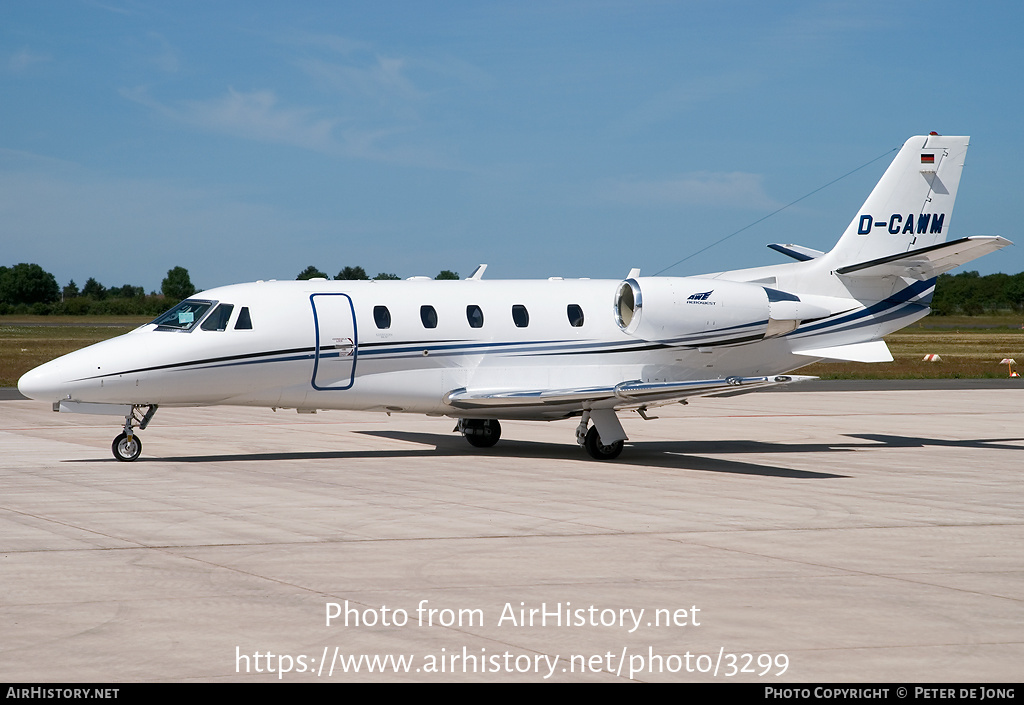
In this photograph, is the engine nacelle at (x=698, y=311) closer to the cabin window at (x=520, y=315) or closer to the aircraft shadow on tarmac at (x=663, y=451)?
the cabin window at (x=520, y=315)

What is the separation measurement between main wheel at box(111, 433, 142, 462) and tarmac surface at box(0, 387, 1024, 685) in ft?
0.93

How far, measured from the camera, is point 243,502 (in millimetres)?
14789

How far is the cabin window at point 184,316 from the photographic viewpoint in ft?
62.1

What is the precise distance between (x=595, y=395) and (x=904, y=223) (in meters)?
8.22

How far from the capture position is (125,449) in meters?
19.0

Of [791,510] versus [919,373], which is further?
[919,373]

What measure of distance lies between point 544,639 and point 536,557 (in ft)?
10.4

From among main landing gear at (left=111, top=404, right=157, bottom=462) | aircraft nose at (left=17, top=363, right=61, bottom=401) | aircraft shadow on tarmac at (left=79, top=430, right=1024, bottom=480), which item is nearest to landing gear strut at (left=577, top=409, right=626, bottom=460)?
aircraft shadow on tarmac at (left=79, top=430, right=1024, bottom=480)

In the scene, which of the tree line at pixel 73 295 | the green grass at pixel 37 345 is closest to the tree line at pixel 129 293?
the tree line at pixel 73 295

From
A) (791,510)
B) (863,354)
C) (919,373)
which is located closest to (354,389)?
(791,510)

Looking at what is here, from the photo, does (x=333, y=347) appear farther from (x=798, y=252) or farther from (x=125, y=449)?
(x=798, y=252)

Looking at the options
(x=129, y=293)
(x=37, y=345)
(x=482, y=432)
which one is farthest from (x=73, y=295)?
(x=482, y=432)

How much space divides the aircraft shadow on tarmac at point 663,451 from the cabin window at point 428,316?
7.82 feet

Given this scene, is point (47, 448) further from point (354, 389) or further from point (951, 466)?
point (951, 466)
